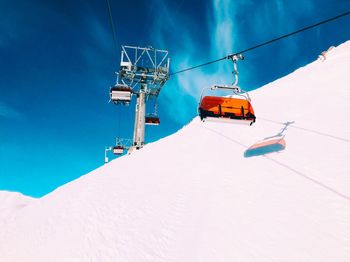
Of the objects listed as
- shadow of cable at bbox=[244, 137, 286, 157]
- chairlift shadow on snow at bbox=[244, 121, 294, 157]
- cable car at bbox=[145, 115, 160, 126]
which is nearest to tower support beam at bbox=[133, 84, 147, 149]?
cable car at bbox=[145, 115, 160, 126]

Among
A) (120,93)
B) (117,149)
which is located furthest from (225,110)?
(117,149)

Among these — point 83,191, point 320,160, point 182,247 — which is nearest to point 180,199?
point 182,247

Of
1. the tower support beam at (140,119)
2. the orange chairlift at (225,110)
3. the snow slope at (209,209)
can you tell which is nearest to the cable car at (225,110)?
the orange chairlift at (225,110)

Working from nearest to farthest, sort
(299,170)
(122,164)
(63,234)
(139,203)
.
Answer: (63,234)
(139,203)
(299,170)
(122,164)

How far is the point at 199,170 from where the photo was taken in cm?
962

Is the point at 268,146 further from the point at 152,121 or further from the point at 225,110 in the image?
the point at 152,121

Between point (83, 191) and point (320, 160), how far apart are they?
7488 millimetres

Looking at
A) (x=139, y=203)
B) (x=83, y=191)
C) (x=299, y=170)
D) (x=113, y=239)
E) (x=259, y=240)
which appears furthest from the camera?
(x=83, y=191)

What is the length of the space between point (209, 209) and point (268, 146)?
16.1 feet

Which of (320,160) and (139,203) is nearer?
(139,203)

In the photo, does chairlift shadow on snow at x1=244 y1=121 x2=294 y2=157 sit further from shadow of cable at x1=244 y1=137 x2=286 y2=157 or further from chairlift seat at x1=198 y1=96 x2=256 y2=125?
chairlift seat at x1=198 y1=96 x2=256 y2=125

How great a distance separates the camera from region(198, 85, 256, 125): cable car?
24.1 feet

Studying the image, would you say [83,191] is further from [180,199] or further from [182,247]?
[182,247]

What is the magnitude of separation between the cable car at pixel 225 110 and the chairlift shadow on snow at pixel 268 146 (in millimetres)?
3035
